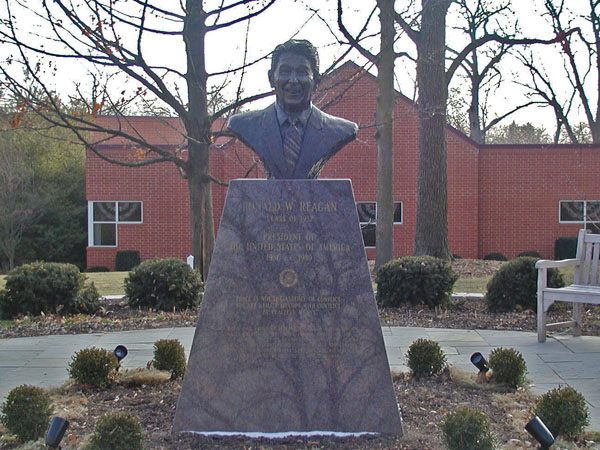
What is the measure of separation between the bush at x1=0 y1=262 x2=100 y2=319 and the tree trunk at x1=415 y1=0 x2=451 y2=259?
7900 mm

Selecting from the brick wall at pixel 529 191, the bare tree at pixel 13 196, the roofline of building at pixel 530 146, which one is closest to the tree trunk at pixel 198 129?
the brick wall at pixel 529 191

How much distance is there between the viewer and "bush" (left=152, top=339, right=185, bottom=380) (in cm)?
614

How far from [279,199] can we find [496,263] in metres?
12.8

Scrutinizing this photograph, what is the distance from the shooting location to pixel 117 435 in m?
4.07

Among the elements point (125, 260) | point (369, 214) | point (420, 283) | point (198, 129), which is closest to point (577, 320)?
point (420, 283)

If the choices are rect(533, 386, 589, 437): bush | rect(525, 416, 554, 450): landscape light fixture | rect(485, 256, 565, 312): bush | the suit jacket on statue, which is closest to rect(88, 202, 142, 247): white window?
rect(485, 256, 565, 312): bush

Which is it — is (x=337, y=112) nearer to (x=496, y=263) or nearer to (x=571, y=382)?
(x=496, y=263)

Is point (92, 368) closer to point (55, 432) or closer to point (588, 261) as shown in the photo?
point (55, 432)

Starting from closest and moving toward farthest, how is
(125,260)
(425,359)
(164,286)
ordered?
(425,359) → (164,286) → (125,260)

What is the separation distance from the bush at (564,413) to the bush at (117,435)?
8.29ft

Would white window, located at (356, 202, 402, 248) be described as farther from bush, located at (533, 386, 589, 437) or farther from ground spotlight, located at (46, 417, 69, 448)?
ground spotlight, located at (46, 417, 69, 448)

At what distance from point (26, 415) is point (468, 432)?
2.74 metres

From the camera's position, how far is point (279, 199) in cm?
488

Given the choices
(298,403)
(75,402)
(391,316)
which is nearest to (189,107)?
(391,316)
